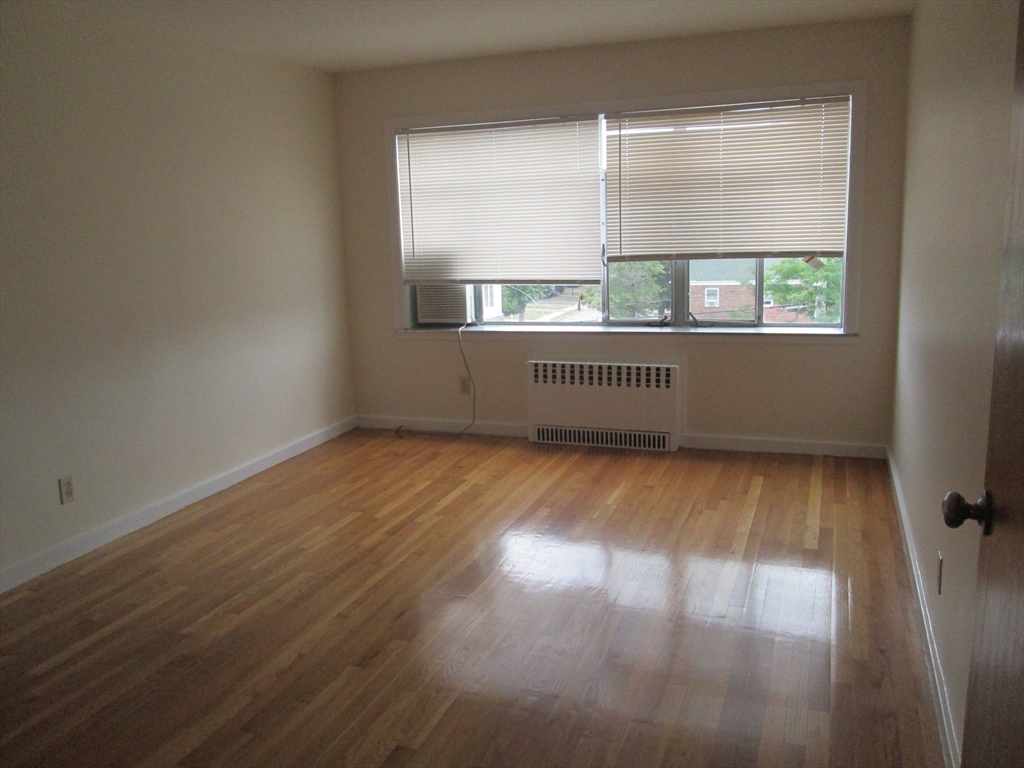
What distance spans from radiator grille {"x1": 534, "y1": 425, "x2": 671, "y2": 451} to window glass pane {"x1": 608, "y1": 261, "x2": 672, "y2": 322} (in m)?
0.77

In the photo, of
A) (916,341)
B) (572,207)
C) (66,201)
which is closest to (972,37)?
(916,341)

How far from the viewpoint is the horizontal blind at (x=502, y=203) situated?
5059mm

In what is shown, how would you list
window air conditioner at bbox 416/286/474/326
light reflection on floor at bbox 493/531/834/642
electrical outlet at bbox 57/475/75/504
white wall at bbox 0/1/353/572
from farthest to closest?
window air conditioner at bbox 416/286/474/326 < electrical outlet at bbox 57/475/75/504 < white wall at bbox 0/1/353/572 < light reflection on floor at bbox 493/531/834/642

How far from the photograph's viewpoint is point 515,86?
16.6 feet

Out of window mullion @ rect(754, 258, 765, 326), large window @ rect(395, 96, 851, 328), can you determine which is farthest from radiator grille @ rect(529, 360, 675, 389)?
window mullion @ rect(754, 258, 765, 326)

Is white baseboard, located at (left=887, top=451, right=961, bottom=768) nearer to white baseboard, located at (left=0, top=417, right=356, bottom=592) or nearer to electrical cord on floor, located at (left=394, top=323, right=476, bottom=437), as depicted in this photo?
electrical cord on floor, located at (left=394, top=323, right=476, bottom=437)

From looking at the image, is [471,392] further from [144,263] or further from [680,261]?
[144,263]

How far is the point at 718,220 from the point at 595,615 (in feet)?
9.31

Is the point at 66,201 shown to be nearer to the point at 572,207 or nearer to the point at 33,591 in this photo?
the point at 33,591

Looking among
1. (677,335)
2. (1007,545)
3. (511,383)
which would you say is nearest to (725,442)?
(677,335)

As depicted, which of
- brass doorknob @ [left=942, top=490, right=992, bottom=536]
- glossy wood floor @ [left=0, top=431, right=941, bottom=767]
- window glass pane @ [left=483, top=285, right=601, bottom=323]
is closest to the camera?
brass doorknob @ [left=942, top=490, right=992, bottom=536]

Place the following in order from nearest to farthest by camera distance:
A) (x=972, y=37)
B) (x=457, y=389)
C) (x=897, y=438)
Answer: (x=972, y=37) → (x=897, y=438) → (x=457, y=389)

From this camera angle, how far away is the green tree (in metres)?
5.45

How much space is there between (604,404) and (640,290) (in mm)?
797
